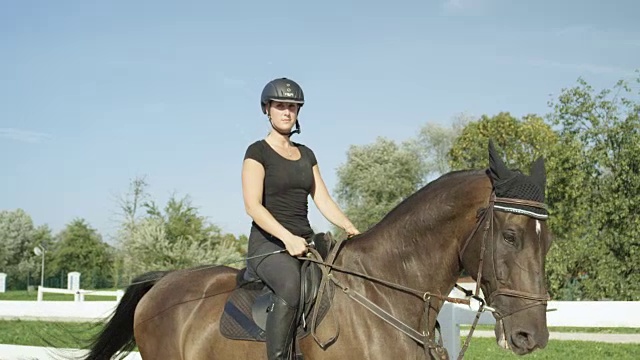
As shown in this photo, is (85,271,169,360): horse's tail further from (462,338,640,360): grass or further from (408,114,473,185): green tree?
(408,114,473,185): green tree

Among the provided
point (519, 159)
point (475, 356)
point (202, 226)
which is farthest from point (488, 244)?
point (519, 159)

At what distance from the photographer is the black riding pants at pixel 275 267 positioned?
15.4ft

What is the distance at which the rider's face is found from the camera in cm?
518

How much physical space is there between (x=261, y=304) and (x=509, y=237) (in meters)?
1.89

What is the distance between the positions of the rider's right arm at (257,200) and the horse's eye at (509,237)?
1.50 metres

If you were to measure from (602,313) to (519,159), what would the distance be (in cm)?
2268

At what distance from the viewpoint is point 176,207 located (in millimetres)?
28625

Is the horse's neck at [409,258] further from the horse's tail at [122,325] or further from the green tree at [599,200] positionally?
the green tree at [599,200]

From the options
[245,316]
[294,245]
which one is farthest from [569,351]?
[294,245]

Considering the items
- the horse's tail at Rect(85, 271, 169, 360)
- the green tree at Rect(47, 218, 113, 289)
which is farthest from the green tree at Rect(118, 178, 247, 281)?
the green tree at Rect(47, 218, 113, 289)

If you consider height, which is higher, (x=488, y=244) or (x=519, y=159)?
(x=519, y=159)

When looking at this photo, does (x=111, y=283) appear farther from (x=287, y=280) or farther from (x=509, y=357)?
(x=287, y=280)

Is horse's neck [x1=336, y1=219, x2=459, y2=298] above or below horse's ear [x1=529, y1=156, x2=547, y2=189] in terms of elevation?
below

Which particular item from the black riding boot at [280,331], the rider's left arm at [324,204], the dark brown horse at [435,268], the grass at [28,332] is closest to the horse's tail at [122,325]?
the dark brown horse at [435,268]
